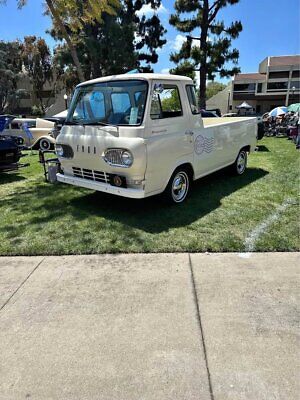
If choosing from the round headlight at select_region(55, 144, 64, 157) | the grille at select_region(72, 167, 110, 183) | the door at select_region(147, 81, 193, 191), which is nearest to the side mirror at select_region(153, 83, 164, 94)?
the door at select_region(147, 81, 193, 191)

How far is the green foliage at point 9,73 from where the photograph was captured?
35906 mm

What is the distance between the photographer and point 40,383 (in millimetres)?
2236

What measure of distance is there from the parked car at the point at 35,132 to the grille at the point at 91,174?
8.52 metres

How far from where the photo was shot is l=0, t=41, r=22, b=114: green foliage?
35.9 meters

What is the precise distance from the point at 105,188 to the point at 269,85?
53141 mm

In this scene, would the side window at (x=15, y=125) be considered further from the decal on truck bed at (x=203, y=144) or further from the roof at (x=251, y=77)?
the roof at (x=251, y=77)

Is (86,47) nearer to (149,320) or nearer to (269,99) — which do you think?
(149,320)

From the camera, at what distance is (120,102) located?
16.5ft

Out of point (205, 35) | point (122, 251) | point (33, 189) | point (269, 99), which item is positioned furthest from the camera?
point (269, 99)

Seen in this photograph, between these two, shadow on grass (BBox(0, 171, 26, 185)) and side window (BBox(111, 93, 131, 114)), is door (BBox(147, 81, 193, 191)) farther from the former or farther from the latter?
shadow on grass (BBox(0, 171, 26, 185))

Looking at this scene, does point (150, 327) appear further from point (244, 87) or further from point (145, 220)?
point (244, 87)

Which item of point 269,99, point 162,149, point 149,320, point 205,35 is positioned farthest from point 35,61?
point 149,320

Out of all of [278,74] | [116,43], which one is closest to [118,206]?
[116,43]

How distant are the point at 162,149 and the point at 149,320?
2703mm
